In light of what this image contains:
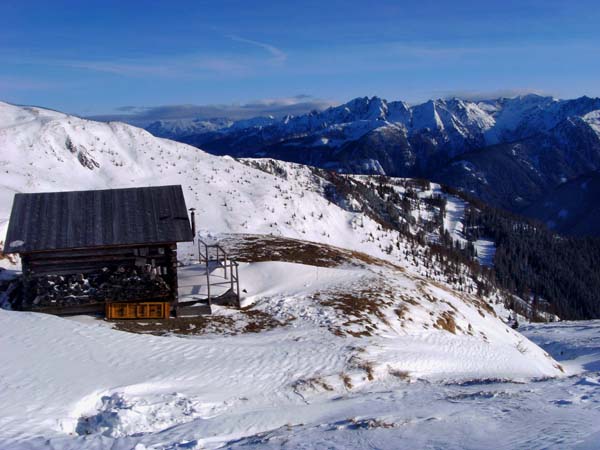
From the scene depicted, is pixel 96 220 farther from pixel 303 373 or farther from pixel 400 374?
pixel 400 374

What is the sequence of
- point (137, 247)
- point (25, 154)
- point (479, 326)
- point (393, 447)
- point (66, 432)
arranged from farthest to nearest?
point (25, 154)
point (479, 326)
point (137, 247)
point (66, 432)
point (393, 447)

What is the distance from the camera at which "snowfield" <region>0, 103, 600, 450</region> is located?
1277 centimetres

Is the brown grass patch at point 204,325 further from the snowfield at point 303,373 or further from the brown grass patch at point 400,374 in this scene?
the brown grass patch at point 400,374

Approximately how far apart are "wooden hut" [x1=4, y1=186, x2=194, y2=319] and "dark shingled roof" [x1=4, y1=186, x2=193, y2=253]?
42 mm

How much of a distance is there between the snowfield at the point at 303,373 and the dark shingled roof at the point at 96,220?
13.1ft

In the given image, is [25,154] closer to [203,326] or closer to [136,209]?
[136,209]

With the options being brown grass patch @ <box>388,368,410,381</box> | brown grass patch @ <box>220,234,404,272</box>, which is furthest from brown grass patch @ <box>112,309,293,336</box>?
brown grass patch @ <box>220,234,404,272</box>

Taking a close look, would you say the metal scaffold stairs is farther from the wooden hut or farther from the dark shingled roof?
the dark shingled roof

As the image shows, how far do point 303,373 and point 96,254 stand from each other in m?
12.1

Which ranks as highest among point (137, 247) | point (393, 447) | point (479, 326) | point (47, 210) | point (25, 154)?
point (25, 154)

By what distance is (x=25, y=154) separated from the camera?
6056 centimetres

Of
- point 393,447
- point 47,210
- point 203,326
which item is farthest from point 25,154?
point 393,447

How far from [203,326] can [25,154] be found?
47394 millimetres

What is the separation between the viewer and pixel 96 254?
2502 centimetres
